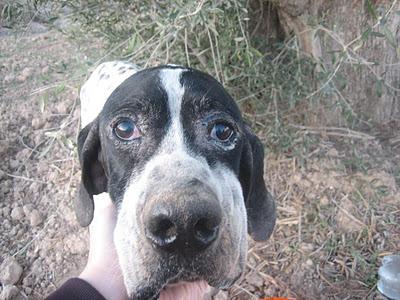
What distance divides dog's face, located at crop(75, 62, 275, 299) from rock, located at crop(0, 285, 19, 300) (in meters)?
0.72

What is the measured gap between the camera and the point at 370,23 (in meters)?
2.99

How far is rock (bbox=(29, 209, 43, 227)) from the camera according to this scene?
3.24 meters

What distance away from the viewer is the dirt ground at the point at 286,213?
290 cm

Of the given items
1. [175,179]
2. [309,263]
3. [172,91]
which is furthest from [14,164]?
[175,179]

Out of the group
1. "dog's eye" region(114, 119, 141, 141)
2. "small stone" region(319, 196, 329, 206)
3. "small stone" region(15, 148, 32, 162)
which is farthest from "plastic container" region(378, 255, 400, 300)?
"small stone" region(15, 148, 32, 162)

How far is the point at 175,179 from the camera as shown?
5.09 feet

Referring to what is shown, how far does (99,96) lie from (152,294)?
1640 mm

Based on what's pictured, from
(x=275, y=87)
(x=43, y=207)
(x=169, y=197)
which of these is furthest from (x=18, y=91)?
(x=169, y=197)

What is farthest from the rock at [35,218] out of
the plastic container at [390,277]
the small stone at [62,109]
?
the plastic container at [390,277]

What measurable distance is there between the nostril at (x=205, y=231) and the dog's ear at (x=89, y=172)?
89 cm

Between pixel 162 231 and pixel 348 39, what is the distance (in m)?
2.13

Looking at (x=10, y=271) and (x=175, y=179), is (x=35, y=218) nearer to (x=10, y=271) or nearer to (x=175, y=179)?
(x=10, y=271)

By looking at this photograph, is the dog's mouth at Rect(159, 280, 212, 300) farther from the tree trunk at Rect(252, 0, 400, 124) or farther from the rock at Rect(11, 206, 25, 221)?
the rock at Rect(11, 206, 25, 221)

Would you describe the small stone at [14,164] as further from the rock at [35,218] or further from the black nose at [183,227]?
the black nose at [183,227]
